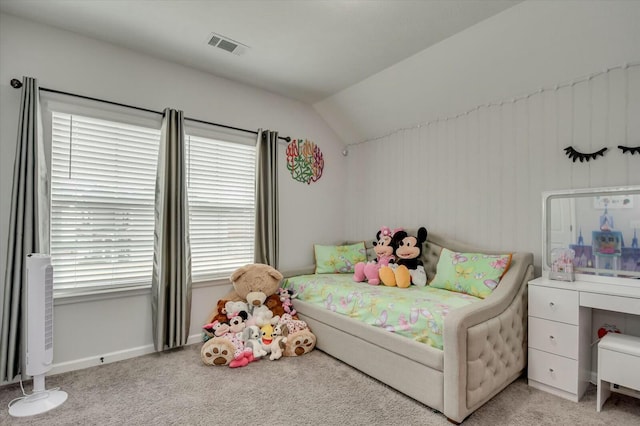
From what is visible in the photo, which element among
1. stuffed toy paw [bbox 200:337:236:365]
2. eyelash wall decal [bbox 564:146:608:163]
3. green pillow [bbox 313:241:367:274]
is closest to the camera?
eyelash wall decal [bbox 564:146:608:163]

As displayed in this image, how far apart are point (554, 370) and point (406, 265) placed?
1.28m

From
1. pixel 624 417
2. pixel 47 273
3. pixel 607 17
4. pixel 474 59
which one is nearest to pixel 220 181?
pixel 47 273

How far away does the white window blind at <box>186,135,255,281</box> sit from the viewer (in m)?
3.14

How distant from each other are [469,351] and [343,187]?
280cm

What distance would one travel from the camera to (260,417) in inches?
74.5

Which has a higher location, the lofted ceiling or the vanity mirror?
the lofted ceiling

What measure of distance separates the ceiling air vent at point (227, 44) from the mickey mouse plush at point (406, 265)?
219cm

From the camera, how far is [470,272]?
8.56 feet

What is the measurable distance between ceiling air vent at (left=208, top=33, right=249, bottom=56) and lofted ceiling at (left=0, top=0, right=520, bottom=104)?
1.6 inches

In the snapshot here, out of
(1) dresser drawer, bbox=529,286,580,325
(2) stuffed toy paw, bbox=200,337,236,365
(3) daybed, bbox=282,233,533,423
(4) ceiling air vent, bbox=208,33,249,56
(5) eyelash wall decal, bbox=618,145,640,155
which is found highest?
(4) ceiling air vent, bbox=208,33,249,56

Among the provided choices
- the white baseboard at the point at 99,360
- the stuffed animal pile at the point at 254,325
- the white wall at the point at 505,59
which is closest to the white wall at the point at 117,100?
the white baseboard at the point at 99,360

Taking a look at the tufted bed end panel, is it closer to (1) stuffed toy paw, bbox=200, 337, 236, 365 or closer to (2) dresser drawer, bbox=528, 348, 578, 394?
(2) dresser drawer, bbox=528, 348, 578, 394

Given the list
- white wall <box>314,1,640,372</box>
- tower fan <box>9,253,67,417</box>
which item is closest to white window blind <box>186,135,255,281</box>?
tower fan <box>9,253,67,417</box>

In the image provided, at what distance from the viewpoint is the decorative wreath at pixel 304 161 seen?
382 cm
